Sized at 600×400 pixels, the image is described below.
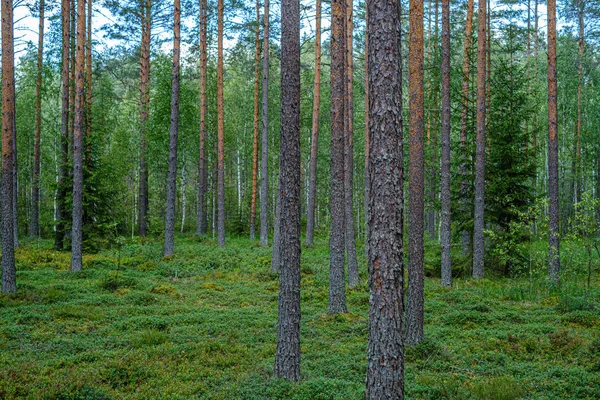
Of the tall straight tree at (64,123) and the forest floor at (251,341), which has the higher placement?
the tall straight tree at (64,123)

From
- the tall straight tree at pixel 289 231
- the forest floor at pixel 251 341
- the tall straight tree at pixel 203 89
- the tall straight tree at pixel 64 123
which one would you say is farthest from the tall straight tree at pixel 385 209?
the tall straight tree at pixel 203 89

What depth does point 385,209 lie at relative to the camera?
474cm

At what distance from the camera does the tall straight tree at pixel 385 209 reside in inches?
185

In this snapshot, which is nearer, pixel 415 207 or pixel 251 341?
pixel 415 207

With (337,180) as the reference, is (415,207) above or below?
below

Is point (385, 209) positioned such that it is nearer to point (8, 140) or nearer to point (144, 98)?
point (8, 140)

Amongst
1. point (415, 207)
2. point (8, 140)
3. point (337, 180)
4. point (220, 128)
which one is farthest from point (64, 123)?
Result: point (415, 207)

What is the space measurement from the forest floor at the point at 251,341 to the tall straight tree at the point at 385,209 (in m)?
1.42

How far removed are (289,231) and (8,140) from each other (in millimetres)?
9364

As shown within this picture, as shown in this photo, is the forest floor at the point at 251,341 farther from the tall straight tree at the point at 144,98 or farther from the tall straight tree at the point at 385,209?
the tall straight tree at the point at 144,98

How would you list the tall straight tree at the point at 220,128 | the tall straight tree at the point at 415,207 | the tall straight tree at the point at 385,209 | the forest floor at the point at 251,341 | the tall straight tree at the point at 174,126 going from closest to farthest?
the tall straight tree at the point at 385,209 < the forest floor at the point at 251,341 < the tall straight tree at the point at 415,207 < the tall straight tree at the point at 174,126 < the tall straight tree at the point at 220,128

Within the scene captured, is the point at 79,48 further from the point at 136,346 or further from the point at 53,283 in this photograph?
the point at 136,346

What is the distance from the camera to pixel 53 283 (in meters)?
13.3

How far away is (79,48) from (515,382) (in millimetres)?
15722
